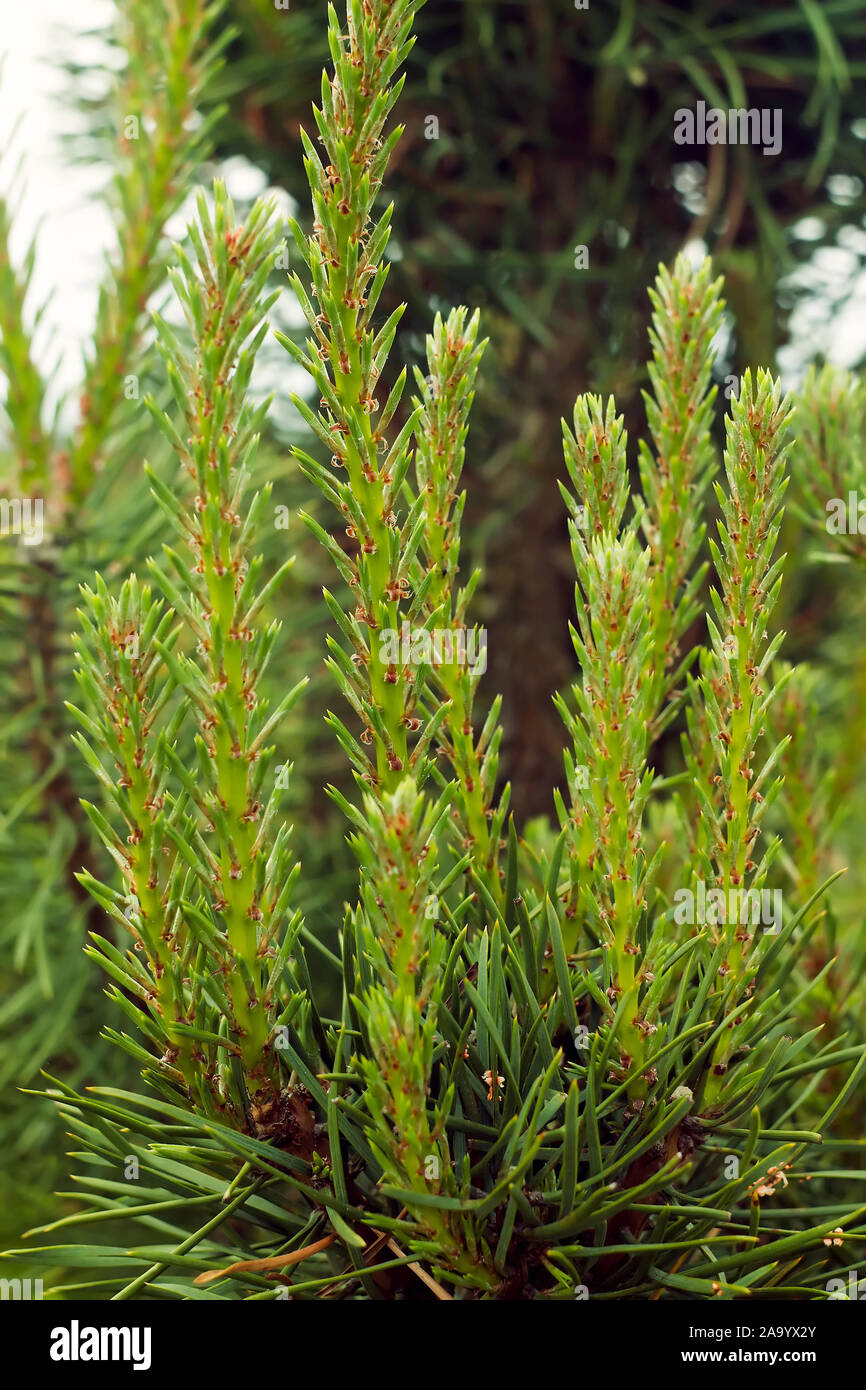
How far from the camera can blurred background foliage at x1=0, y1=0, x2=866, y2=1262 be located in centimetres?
38

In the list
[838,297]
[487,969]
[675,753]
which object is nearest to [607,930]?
[487,969]

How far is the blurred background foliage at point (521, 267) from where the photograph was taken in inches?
14.8

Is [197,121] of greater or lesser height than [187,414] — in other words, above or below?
above

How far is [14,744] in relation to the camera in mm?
404

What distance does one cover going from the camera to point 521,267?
401 mm

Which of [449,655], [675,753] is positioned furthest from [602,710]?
[675,753]

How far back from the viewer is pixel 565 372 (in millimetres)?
423

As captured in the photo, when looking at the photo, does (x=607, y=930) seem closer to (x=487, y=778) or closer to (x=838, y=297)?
(x=487, y=778)

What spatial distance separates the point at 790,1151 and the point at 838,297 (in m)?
0.37

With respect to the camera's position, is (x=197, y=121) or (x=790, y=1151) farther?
(x=197, y=121)

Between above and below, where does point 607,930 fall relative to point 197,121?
below
